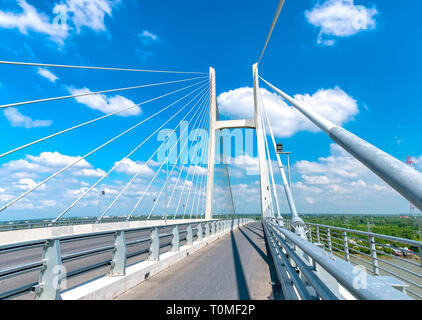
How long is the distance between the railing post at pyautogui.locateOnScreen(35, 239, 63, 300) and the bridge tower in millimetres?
25803

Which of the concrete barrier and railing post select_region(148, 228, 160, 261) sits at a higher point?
railing post select_region(148, 228, 160, 261)

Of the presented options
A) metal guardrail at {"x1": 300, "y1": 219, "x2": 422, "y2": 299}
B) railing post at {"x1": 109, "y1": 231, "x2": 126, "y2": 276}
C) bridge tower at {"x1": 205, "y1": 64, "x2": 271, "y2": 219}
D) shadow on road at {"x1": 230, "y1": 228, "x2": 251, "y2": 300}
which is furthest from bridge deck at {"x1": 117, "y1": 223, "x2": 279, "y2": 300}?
bridge tower at {"x1": 205, "y1": 64, "x2": 271, "y2": 219}

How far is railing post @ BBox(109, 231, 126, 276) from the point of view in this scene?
5555 millimetres

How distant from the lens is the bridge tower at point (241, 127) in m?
30.5

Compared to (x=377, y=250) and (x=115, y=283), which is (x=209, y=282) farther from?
(x=377, y=250)

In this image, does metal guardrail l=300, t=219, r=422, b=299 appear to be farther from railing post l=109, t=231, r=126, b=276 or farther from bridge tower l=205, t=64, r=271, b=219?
bridge tower l=205, t=64, r=271, b=219

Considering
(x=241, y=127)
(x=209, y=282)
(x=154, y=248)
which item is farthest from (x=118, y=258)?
(x=241, y=127)

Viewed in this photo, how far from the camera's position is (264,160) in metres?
30.6

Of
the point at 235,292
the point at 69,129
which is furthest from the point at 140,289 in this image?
the point at 69,129

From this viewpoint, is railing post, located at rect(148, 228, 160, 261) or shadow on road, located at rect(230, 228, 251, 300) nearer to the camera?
shadow on road, located at rect(230, 228, 251, 300)

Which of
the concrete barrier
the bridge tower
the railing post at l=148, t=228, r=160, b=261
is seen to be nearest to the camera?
the concrete barrier

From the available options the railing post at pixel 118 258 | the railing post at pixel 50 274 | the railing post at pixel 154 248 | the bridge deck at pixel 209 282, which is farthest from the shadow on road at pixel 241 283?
the railing post at pixel 50 274
